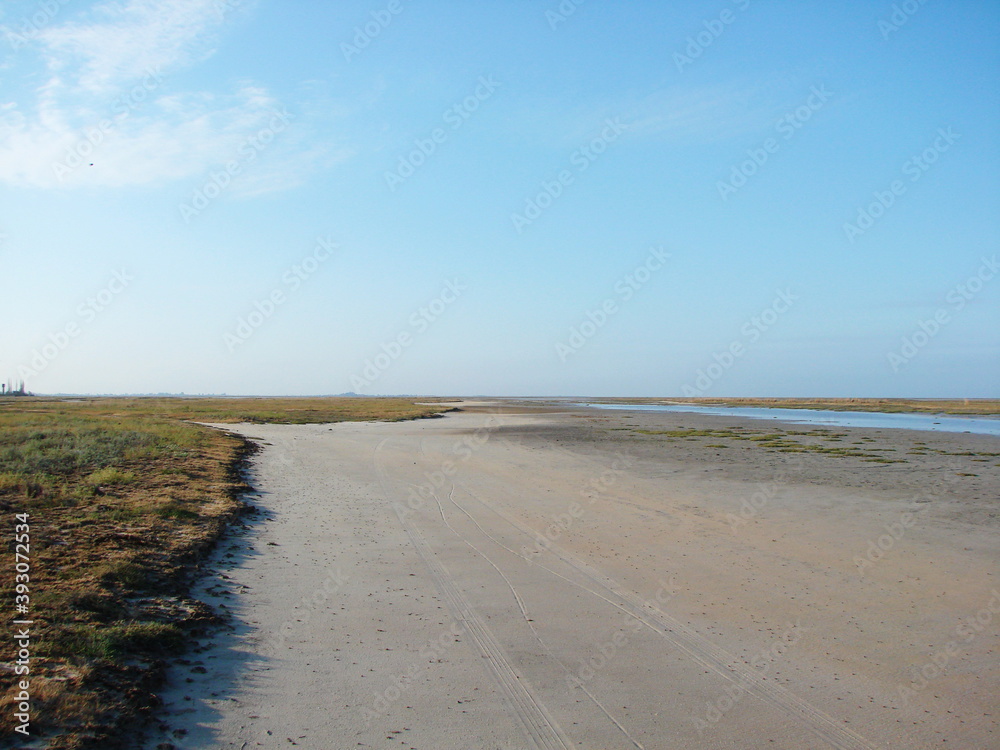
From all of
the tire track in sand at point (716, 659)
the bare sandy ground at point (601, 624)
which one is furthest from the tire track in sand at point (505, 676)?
the tire track in sand at point (716, 659)

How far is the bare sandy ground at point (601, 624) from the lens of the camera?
5277mm

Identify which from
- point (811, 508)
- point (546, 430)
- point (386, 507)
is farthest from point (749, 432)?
point (386, 507)

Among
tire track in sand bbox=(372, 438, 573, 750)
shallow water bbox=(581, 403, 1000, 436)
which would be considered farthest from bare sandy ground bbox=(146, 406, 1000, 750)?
shallow water bbox=(581, 403, 1000, 436)

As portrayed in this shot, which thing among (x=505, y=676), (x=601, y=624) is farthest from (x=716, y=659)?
(x=505, y=676)

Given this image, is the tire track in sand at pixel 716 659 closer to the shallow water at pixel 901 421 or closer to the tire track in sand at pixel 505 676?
the tire track in sand at pixel 505 676

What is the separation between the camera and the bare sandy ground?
5.28m

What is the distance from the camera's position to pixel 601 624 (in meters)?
7.64

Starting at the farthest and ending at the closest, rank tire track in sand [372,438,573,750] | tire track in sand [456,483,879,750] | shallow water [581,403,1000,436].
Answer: shallow water [581,403,1000,436] < tire track in sand [456,483,879,750] < tire track in sand [372,438,573,750]

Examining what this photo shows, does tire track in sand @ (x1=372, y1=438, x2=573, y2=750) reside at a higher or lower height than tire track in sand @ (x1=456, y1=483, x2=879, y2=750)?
higher

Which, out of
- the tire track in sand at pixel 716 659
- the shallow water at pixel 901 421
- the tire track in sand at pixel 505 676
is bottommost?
the shallow water at pixel 901 421

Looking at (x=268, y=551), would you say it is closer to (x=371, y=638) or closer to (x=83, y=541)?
(x=83, y=541)

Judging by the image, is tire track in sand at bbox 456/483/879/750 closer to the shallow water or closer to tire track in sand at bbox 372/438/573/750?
tire track in sand at bbox 372/438/573/750

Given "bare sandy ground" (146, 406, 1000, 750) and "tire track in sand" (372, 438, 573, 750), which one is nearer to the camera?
"tire track in sand" (372, 438, 573, 750)

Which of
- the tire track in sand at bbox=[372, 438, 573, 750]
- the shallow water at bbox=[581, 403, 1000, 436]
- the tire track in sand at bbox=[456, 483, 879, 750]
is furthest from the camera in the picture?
the shallow water at bbox=[581, 403, 1000, 436]
